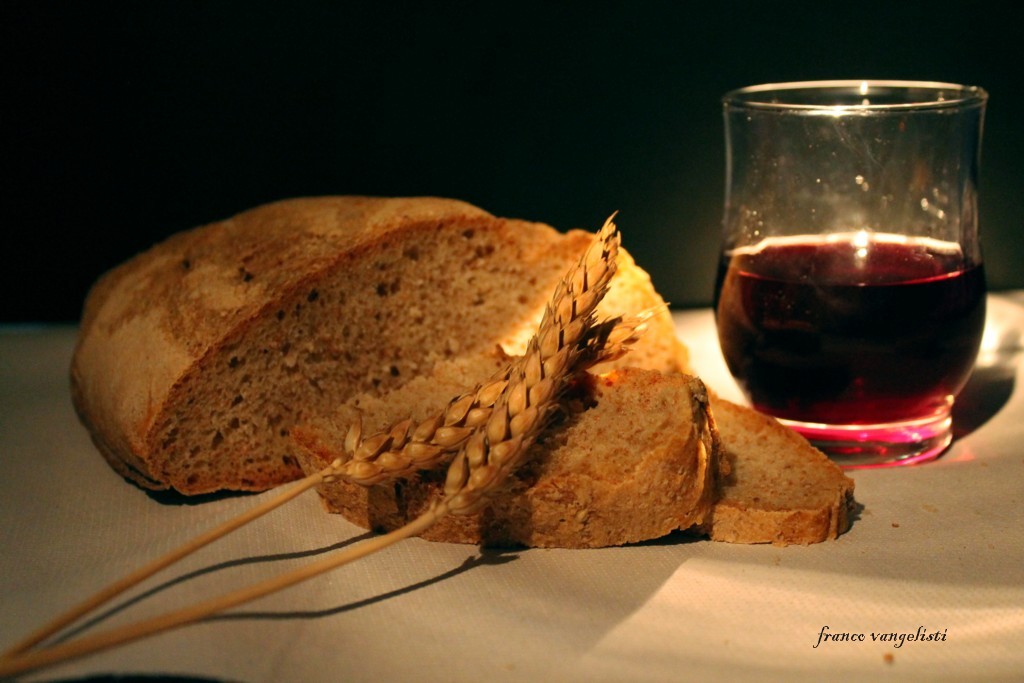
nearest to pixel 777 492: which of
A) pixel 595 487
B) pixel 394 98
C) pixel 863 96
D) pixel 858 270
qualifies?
pixel 595 487

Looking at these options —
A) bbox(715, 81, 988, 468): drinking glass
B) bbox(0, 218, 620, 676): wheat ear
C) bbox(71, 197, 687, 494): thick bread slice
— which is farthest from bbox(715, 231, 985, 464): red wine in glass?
bbox(0, 218, 620, 676): wheat ear

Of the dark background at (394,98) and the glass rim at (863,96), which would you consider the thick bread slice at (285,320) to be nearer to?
the glass rim at (863,96)

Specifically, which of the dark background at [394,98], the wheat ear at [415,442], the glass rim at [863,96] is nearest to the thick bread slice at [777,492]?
the wheat ear at [415,442]

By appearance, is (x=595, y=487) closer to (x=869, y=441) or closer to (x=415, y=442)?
(x=415, y=442)

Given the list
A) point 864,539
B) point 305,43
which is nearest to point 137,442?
point 864,539

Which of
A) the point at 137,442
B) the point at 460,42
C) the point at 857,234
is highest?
the point at 460,42

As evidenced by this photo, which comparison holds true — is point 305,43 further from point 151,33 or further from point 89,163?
point 89,163

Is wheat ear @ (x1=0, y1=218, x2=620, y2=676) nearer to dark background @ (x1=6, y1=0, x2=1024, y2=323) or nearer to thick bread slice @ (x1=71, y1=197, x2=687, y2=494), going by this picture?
thick bread slice @ (x1=71, y1=197, x2=687, y2=494)
